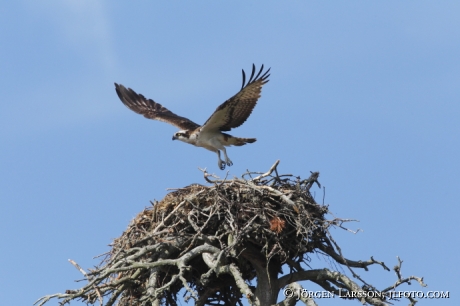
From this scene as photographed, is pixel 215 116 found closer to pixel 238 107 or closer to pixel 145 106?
pixel 238 107

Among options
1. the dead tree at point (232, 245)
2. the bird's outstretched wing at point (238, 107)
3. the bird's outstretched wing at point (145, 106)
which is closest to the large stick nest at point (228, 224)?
the dead tree at point (232, 245)

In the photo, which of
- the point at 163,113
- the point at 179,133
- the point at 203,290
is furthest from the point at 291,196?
the point at 163,113

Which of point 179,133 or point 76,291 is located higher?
point 179,133

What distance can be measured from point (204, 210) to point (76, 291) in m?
1.70

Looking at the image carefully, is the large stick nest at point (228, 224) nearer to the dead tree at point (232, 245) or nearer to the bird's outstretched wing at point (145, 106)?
the dead tree at point (232, 245)

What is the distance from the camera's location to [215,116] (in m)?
11.2

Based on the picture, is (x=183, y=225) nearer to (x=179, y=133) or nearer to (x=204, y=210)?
(x=204, y=210)

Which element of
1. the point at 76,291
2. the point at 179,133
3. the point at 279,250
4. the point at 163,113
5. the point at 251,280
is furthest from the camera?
the point at 163,113

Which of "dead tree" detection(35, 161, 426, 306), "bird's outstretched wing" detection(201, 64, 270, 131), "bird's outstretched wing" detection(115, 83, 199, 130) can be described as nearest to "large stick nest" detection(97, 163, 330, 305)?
"dead tree" detection(35, 161, 426, 306)

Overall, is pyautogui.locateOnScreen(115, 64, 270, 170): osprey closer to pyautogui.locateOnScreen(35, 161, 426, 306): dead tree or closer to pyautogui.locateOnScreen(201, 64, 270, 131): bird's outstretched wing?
pyautogui.locateOnScreen(201, 64, 270, 131): bird's outstretched wing

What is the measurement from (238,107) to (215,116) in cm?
39

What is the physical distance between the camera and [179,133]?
40.6 feet

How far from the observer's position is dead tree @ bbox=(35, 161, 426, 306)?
7.97 meters

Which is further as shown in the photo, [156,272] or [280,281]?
[280,281]
